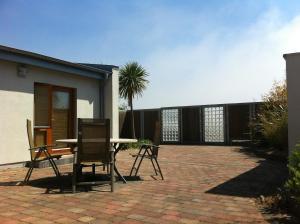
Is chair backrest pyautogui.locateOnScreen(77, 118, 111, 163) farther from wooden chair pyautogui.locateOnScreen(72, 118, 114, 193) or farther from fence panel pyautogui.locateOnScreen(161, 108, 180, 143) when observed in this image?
fence panel pyautogui.locateOnScreen(161, 108, 180, 143)

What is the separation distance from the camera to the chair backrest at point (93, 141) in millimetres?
5188

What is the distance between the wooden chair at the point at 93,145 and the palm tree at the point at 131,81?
38.6 ft

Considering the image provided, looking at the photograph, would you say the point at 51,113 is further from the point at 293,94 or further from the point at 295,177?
the point at 295,177

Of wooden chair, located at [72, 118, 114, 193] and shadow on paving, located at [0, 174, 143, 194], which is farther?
shadow on paving, located at [0, 174, 143, 194]

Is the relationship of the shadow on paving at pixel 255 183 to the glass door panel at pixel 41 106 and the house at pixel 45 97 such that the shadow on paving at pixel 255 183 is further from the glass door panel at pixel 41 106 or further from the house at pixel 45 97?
the glass door panel at pixel 41 106

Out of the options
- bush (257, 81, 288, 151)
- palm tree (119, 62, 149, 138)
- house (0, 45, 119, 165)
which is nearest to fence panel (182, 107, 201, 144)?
palm tree (119, 62, 149, 138)

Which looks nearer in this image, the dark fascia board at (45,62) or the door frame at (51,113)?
the dark fascia board at (45,62)

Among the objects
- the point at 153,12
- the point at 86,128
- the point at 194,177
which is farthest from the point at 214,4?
the point at 86,128

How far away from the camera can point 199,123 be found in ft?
52.6

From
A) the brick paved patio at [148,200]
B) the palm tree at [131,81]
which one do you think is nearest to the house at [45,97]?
the brick paved patio at [148,200]

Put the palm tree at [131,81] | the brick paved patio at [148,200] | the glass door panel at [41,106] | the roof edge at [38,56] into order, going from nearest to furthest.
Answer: the brick paved patio at [148,200] < the roof edge at [38,56] < the glass door panel at [41,106] < the palm tree at [131,81]

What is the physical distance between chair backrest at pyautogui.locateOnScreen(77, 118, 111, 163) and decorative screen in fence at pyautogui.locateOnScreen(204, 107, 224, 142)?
10663 millimetres

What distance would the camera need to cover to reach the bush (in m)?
9.91

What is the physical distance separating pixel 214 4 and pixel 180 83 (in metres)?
9.45
